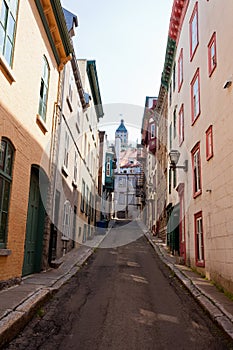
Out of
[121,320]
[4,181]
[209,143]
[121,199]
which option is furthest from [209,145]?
[121,199]

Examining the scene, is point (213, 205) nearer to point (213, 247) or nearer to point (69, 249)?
point (213, 247)

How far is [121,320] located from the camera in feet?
20.9

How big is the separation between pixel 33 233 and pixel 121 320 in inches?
216

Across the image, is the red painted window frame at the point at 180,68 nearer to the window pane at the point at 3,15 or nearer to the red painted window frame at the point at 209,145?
the red painted window frame at the point at 209,145

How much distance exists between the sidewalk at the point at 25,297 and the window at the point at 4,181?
122 cm

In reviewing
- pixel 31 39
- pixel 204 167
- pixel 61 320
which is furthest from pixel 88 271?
pixel 31 39

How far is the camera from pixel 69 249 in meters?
18.0

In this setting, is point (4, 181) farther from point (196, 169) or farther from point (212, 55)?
point (196, 169)

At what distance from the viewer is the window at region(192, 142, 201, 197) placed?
1298 centimetres

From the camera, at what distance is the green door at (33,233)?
413 inches

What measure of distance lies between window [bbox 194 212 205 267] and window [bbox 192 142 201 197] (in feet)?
2.90

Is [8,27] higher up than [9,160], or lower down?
higher up

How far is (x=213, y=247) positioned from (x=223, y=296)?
7.09 feet

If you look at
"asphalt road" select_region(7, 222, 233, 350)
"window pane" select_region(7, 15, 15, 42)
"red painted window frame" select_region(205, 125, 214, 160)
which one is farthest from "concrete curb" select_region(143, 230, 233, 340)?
"window pane" select_region(7, 15, 15, 42)
